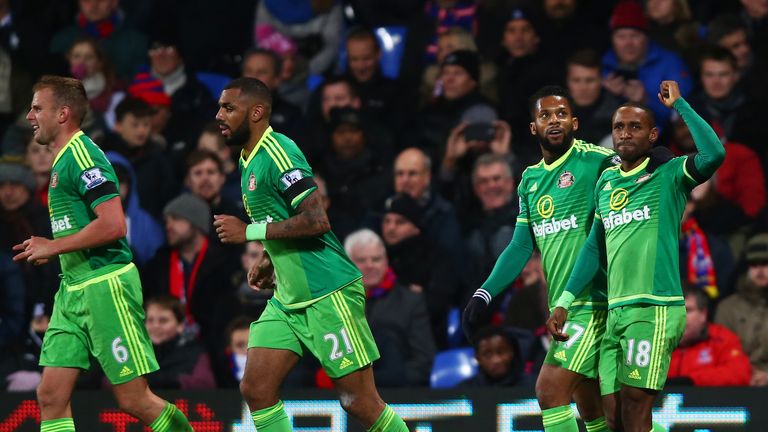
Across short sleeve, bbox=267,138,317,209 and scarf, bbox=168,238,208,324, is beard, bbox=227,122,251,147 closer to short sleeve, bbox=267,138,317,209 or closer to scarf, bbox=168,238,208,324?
short sleeve, bbox=267,138,317,209

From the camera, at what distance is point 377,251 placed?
10.2 m

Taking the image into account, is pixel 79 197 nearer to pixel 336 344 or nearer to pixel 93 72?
pixel 336 344

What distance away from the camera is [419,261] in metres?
10.5

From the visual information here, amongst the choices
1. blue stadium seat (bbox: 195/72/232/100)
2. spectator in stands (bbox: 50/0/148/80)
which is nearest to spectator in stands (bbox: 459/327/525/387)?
blue stadium seat (bbox: 195/72/232/100)

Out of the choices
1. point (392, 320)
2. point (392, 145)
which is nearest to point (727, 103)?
point (392, 145)

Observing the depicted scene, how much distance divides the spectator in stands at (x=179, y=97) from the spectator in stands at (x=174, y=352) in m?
2.00

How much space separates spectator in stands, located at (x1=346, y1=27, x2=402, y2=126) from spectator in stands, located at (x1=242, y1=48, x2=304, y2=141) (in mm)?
566

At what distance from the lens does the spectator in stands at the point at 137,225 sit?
11078 millimetres

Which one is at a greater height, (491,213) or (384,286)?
(491,213)

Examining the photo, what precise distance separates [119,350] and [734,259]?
4.96 metres

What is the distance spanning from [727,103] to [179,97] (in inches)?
185

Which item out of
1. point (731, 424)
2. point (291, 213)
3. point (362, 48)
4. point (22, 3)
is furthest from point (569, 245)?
point (22, 3)

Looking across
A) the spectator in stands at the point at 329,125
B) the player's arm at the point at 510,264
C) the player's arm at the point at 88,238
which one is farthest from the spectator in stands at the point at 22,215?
the player's arm at the point at 510,264

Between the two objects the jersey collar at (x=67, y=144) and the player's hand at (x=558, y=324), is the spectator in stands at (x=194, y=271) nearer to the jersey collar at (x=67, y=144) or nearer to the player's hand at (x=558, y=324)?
the jersey collar at (x=67, y=144)
